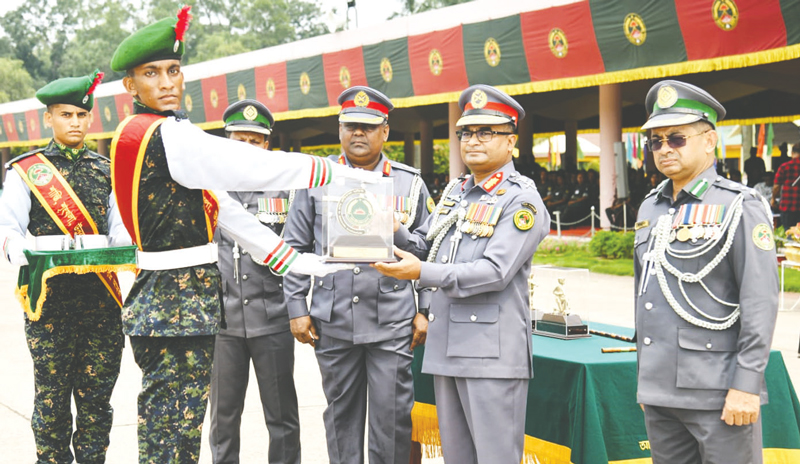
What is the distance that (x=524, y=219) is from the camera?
3.35 m

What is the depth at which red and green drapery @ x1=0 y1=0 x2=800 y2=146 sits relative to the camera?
11578 millimetres

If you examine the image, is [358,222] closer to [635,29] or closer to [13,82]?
[635,29]

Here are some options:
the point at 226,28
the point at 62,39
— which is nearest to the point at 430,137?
the point at 226,28

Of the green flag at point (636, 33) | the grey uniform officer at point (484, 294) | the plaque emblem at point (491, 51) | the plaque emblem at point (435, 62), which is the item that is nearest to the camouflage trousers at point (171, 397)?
the grey uniform officer at point (484, 294)

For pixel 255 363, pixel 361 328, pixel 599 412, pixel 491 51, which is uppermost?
pixel 491 51

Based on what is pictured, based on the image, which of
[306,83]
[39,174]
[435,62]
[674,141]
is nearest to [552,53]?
[435,62]

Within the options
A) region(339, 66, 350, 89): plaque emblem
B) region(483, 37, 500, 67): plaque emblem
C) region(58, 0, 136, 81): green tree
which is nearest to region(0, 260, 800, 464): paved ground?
Answer: region(483, 37, 500, 67): plaque emblem

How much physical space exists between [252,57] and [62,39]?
74.6 meters

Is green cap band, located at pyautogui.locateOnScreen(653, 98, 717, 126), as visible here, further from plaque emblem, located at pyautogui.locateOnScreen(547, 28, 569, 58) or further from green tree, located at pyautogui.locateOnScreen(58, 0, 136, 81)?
green tree, located at pyautogui.locateOnScreen(58, 0, 136, 81)

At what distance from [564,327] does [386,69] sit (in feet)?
47.7

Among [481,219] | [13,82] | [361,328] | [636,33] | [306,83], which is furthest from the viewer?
[13,82]

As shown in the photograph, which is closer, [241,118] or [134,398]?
[241,118]

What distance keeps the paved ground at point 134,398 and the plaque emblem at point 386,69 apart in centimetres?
928

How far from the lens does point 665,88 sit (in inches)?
126
